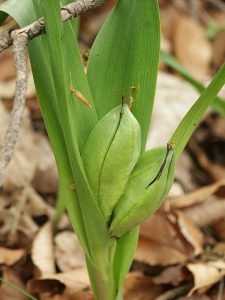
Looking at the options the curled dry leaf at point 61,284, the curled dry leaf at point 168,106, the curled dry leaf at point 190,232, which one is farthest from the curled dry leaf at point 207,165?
the curled dry leaf at point 61,284

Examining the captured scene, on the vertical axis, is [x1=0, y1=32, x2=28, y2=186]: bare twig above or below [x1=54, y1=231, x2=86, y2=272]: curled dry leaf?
above

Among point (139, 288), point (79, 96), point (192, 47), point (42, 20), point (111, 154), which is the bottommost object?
point (139, 288)

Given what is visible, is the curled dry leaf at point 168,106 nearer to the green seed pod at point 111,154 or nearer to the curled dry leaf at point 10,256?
the curled dry leaf at point 10,256

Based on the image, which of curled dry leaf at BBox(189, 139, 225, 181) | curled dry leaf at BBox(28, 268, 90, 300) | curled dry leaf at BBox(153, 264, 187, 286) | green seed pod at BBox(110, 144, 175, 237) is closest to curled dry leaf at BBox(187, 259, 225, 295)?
curled dry leaf at BBox(153, 264, 187, 286)

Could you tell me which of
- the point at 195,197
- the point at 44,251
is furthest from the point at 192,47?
the point at 44,251

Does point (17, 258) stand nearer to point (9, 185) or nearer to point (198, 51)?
point (9, 185)

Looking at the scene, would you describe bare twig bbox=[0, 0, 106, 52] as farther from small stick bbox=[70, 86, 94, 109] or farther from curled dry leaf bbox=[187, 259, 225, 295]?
curled dry leaf bbox=[187, 259, 225, 295]

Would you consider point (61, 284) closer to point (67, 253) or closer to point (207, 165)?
point (67, 253)
